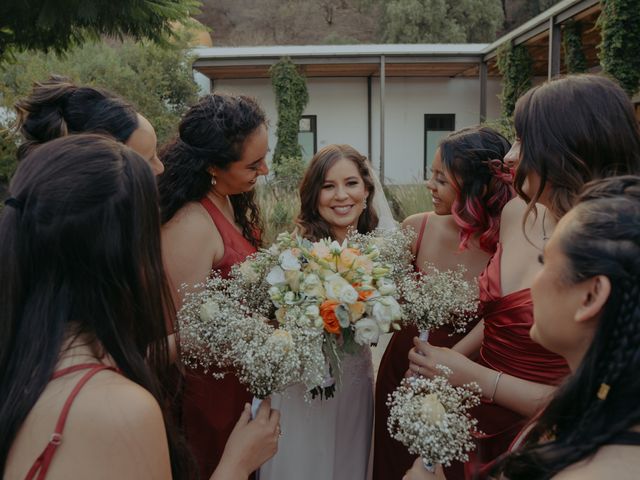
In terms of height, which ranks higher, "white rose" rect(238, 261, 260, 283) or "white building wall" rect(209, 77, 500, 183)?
"white building wall" rect(209, 77, 500, 183)

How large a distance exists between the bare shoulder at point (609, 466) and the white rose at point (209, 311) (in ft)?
3.95

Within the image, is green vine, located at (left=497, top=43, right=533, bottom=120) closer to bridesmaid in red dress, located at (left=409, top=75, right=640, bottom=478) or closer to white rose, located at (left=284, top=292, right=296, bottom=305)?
bridesmaid in red dress, located at (left=409, top=75, right=640, bottom=478)

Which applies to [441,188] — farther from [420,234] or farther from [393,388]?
[393,388]

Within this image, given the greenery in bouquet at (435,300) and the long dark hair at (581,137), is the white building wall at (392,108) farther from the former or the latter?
the long dark hair at (581,137)

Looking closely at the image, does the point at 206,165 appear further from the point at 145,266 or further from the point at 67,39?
the point at 67,39

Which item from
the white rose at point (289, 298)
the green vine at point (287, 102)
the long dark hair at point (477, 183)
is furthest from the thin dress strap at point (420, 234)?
the green vine at point (287, 102)

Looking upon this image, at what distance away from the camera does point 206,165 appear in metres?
2.83

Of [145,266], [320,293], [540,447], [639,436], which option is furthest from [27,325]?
[639,436]

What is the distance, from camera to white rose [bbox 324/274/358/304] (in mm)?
1967

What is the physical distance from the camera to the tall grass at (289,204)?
850cm

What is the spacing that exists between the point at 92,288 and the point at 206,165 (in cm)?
163

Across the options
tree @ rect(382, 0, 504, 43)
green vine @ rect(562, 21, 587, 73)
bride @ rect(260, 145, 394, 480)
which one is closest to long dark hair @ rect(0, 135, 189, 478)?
bride @ rect(260, 145, 394, 480)

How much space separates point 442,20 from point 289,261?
3084 centimetres

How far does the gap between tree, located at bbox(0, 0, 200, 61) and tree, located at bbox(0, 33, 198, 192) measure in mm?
6882
